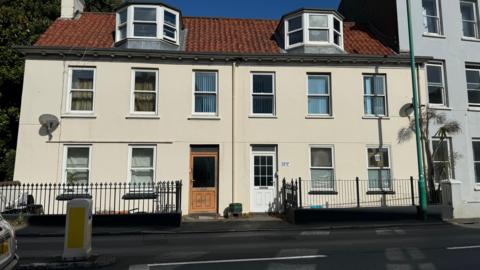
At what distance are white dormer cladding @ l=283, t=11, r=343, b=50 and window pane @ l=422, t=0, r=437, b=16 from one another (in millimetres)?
4475

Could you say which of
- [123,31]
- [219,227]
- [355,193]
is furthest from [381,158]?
[123,31]

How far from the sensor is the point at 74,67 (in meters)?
16.0

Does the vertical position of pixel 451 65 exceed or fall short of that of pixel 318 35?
it falls short

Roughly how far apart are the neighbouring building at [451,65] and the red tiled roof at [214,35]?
141 cm

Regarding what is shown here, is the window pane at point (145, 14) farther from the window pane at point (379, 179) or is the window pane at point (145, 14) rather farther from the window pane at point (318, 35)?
the window pane at point (379, 179)

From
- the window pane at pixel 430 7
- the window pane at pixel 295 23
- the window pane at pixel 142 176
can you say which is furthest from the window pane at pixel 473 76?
the window pane at pixel 142 176

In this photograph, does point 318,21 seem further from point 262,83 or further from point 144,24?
point 144,24

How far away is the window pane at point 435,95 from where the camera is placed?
17797 millimetres

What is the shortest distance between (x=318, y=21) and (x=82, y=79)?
1016 centimetres

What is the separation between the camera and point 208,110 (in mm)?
16469

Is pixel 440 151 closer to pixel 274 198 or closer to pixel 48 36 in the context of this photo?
pixel 274 198

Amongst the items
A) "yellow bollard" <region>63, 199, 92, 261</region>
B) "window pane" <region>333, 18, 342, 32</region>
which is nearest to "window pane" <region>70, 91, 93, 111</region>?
"yellow bollard" <region>63, 199, 92, 261</region>

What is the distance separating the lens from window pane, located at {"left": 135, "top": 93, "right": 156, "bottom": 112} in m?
16.2

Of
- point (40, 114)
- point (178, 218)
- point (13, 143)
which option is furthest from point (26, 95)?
point (178, 218)
